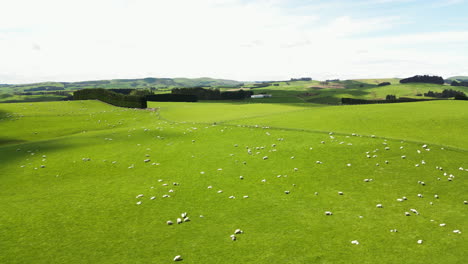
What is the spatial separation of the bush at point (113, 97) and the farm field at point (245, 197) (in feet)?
119

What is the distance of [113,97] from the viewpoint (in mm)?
72250

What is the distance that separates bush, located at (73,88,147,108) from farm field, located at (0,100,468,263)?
3638 centimetres

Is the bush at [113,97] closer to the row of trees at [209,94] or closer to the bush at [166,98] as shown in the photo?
the bush at [166,98]

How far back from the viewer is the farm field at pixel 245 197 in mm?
10414

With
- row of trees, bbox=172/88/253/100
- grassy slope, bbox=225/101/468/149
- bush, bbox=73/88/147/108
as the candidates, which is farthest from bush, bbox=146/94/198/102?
grassy slope, bbox=225/101/468/149

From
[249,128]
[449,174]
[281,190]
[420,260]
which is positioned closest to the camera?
[420,260]

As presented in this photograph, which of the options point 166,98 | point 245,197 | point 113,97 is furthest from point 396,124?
point 166,98

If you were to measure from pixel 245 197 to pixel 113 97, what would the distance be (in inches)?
2601

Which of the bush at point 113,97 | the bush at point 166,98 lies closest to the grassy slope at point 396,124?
the bush at point 113,97

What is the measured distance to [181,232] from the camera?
11.6 m

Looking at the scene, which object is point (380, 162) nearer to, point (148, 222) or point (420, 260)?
point (420, 260)

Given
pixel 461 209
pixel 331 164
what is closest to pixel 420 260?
pixel 461 209

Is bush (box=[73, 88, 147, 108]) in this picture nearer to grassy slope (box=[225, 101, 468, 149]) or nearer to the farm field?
the farm field

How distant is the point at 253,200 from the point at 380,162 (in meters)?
9.95
